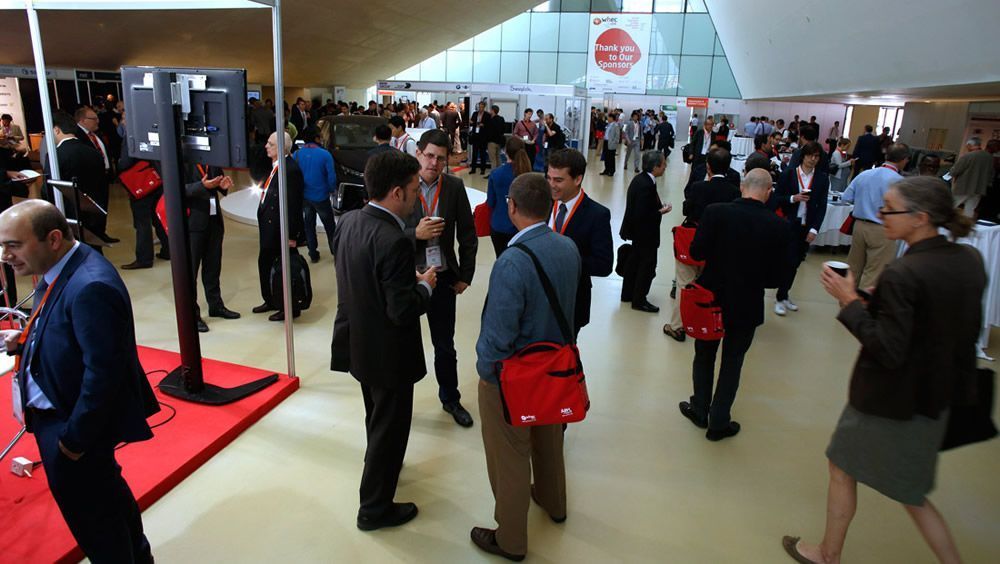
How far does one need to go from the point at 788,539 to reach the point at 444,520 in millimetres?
1509

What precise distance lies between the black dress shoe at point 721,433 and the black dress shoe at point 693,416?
9 centimetres

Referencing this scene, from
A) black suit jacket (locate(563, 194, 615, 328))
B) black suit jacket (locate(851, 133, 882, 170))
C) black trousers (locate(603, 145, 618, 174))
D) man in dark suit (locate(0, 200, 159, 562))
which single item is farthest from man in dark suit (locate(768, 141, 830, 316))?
black trousers (locate(603, 145, 618, 174))

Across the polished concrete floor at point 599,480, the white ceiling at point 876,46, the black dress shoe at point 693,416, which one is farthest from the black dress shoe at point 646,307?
the white ceiling at point 876,46

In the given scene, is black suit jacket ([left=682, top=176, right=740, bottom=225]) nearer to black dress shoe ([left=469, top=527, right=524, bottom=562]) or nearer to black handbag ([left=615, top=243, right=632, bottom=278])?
black handbag ([left=615, top=243, right=632, bottom=278])

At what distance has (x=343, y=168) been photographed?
9062 millimetres

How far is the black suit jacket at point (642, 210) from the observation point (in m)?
5.11

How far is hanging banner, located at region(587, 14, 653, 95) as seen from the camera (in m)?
28.1

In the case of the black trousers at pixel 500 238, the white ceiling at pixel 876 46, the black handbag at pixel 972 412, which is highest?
the white ceiling at pixel 876 46

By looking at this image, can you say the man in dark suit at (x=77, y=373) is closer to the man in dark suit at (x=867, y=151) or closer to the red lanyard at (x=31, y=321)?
the red lanyard at (x=31, y=321)

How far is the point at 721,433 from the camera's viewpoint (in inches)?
137

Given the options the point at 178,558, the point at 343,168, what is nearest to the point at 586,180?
the point at 343,168

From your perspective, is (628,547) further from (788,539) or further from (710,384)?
(710,384)

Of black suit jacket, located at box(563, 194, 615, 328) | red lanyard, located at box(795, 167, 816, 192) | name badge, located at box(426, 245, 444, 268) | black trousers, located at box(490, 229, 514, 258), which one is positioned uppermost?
red lanyard, located at box(795, 167, 816, 192)

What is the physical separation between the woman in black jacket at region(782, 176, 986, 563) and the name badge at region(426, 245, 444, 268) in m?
1.78
